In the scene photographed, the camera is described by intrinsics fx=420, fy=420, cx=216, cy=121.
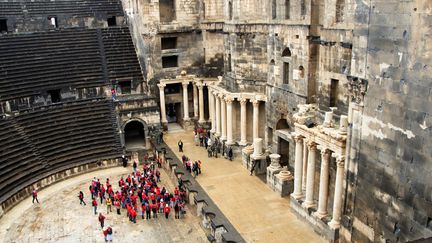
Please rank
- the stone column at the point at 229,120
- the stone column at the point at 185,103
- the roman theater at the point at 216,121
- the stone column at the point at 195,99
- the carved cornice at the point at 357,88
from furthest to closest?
the stone column at the point at 195,99
the stone column at the point at 185,103
the stone column at the point at 229,120
the carved cornice at the point at 357,88
the roman theater at the point at 216,121

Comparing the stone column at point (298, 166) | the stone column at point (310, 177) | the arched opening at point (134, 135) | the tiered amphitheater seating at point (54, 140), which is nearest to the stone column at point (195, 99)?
the arched opening at point (134, 135)

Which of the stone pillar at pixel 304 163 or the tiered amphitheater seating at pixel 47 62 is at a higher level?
the tiered amphitheater seating at pixel 47 62

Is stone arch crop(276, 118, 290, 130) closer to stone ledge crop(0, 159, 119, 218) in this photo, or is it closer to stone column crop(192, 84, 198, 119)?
stone ledge crop(0, 159, 119, 218)

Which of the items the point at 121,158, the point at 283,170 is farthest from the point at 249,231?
the point at 121,158

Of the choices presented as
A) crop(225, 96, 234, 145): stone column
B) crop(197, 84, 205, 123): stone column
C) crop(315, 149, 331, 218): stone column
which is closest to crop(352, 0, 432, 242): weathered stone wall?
crop(315, 149, 331, 218): stone column

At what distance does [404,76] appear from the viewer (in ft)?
39.3

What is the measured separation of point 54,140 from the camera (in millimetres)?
27766

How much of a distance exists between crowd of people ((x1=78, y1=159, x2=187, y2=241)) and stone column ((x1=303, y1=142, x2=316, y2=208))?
6429 mm

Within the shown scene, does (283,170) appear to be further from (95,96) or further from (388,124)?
(95,96)

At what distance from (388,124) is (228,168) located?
15.1 metres

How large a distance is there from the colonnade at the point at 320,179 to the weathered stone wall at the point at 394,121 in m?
2.36

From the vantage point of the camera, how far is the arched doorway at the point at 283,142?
24.3m

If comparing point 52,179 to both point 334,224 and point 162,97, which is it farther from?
point 334,224

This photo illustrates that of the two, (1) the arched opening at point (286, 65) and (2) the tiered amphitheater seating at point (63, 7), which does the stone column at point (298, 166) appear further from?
(2) the tiered amphitheater seating at point (63, 7)
